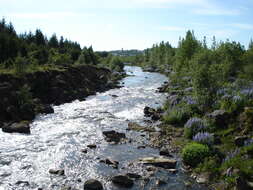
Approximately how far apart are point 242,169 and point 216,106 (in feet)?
38.5

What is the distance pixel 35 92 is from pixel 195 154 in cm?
2864

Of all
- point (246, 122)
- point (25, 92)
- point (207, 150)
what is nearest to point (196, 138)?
point (207, 150)

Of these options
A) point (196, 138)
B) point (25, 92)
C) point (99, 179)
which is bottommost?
point (99, 179)

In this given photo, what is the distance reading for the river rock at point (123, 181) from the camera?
14446 millimetres

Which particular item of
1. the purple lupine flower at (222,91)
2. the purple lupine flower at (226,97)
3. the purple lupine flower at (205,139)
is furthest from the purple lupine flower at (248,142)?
the purple lupine flower at (222,91)

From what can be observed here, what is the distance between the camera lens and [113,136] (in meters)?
22.8

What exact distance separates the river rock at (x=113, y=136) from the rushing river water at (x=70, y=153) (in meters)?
0.49

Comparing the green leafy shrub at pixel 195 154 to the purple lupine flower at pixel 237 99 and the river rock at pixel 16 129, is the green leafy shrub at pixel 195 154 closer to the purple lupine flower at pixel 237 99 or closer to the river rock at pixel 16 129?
the purple lupine flower at pixel 237 99

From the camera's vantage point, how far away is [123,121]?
28.7 meters

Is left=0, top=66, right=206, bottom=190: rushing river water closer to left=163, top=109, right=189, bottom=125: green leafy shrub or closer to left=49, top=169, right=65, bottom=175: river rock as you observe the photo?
left=49, top=169, right=65, bottom=175: river rock

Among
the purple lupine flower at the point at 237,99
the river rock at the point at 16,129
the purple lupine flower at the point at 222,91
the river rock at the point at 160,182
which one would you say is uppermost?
the purple lupine flower at the point at 222,91

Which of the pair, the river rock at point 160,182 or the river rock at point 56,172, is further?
the river rock at point 56,172

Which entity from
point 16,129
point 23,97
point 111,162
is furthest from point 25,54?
point 111,162

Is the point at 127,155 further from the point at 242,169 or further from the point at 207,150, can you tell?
the point at 242,169
